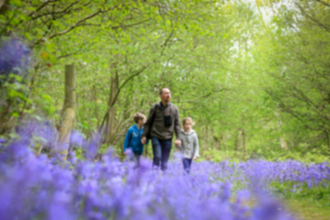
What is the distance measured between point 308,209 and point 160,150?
2960mm

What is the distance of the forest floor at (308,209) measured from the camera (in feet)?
14.5

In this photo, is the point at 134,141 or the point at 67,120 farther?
the point at 134,141

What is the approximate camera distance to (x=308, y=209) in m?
4.96

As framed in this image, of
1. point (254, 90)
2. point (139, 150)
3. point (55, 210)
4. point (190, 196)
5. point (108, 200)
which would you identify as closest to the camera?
point (55, 210)

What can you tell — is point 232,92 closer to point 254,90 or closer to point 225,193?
point 254,90

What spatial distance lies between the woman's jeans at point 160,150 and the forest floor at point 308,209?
2473 mm

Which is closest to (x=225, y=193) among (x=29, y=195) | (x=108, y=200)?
(x=108, y=200)

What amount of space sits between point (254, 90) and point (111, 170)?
1526 centimetres

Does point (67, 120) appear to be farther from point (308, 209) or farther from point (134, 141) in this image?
point (308, 209)

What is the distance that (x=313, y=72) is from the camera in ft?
30.8

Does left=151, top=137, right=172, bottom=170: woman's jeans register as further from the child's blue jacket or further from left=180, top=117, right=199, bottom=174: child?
left=180, top=117, right=199, bottom=174: child

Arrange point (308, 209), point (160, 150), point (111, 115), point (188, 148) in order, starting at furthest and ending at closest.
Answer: point (111, 115), point (188, 148), point (160, 150), point (308, 209)

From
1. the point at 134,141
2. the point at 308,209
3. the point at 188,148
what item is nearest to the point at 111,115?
the point at 134,141

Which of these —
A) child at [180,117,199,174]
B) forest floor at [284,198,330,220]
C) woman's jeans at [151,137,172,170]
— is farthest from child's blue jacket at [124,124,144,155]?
forest floor at [284,198,330,220]
